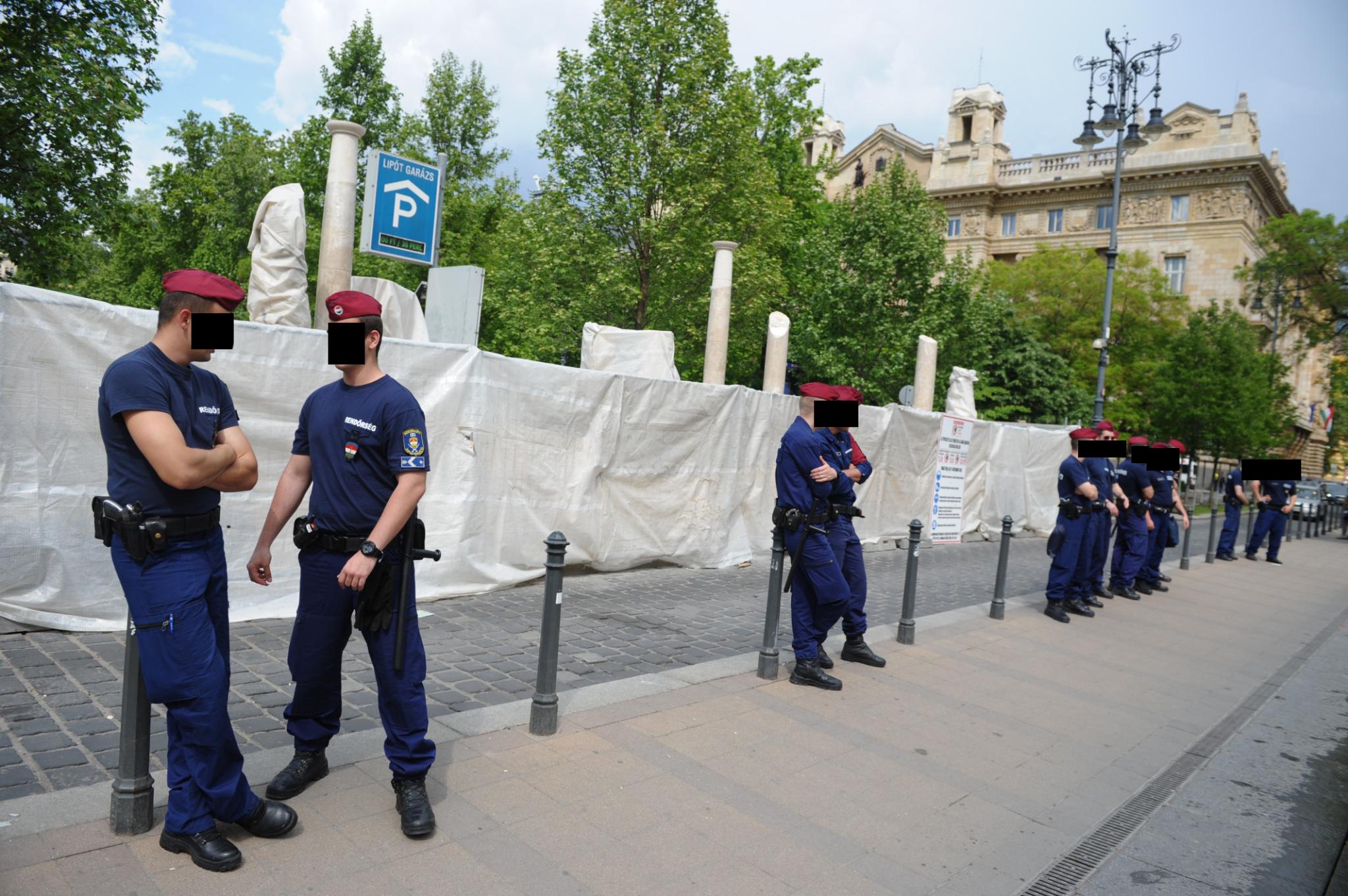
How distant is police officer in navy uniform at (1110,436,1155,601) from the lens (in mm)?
11062

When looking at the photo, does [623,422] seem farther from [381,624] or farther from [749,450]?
[381,624]

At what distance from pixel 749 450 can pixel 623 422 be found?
2198mm

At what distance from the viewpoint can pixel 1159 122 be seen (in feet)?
69.3

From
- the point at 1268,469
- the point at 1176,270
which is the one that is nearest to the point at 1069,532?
the point at 1268,469

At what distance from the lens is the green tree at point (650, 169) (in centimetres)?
2092

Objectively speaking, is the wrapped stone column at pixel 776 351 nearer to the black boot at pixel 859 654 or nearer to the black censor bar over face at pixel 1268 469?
the black censor bar over face at pixel 1268 469

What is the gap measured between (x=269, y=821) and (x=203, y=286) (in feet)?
6.20

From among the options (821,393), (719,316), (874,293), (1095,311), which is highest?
(1095,311)

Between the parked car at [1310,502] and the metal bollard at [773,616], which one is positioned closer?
the metal bollard at [773,616]

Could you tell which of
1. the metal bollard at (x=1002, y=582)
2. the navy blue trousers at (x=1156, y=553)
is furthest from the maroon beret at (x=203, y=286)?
the navy blue trousers at (x=1156, y=553)

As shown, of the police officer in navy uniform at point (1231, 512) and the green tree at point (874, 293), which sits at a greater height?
the green tree at point (874, 293)

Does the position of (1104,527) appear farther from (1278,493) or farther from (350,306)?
(1278,493)

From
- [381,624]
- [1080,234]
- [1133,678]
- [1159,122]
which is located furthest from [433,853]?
[1080,234]

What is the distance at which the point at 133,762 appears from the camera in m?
3.17
